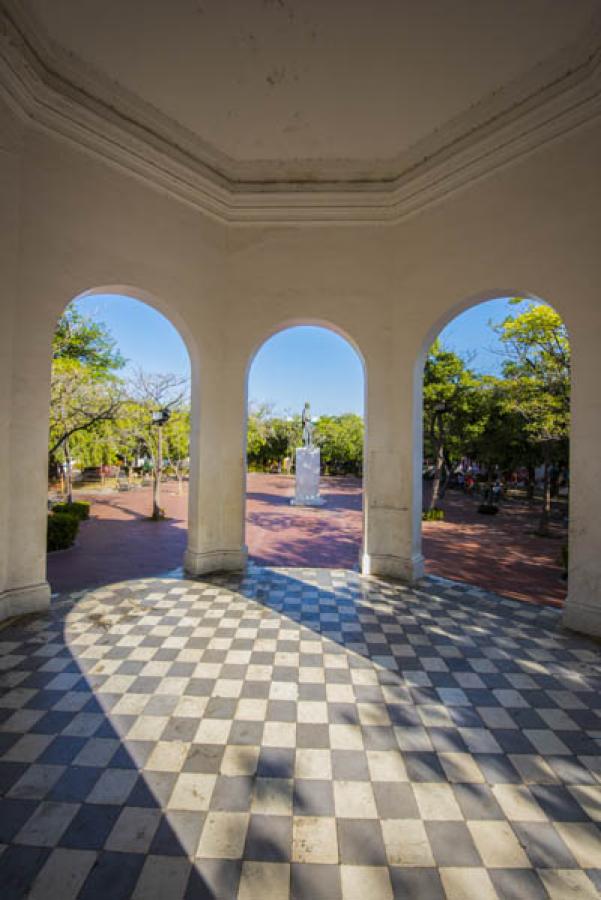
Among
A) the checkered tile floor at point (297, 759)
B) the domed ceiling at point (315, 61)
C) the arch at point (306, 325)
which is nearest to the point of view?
the checkered tile floor at point (297, 759)

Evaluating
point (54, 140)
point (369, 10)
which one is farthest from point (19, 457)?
point (369, 10)

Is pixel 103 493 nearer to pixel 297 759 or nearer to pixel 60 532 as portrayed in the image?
pixel 60 532

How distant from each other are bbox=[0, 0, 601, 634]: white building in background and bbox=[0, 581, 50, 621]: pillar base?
0.07ft

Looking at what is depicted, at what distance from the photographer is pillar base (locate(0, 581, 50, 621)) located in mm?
4383

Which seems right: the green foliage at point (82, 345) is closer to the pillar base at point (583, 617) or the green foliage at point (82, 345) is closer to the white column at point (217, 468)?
the white column at point (217, 468)

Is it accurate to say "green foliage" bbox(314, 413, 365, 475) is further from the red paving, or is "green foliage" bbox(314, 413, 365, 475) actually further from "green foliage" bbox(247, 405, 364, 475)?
the red paving

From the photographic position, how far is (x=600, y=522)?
434cm

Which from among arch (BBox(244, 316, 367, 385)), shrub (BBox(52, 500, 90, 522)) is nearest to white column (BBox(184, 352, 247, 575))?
arch (BBox(244, 316, 367, 385))

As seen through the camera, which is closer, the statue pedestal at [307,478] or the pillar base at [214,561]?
the pillar base at [214,561]

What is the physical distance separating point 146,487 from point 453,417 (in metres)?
15.6

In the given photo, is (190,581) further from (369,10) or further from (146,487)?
(146,487)

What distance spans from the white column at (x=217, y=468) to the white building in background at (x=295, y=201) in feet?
0.10

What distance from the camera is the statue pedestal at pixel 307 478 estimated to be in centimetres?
1536

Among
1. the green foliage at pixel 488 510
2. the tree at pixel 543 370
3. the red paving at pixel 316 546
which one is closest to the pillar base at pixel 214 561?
the red paving at pixel 316 546
